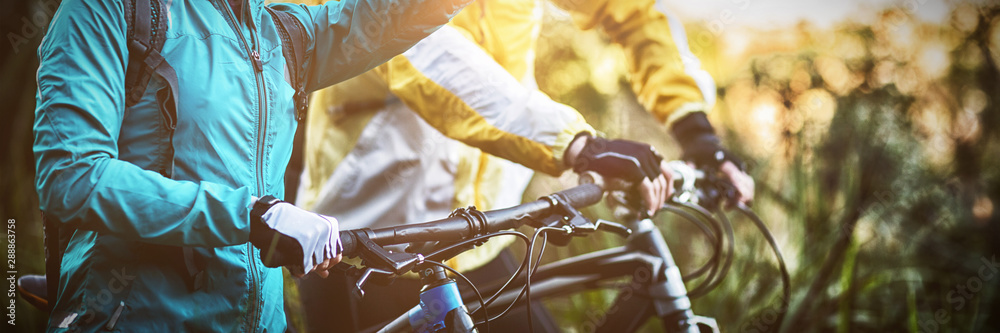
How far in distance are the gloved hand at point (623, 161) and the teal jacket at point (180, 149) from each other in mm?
322

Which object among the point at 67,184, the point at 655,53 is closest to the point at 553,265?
the point at 655,53

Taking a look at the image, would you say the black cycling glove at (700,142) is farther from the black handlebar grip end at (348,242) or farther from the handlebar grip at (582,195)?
the black handlebar grip end at (348,242)

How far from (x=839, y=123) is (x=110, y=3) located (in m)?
2.42

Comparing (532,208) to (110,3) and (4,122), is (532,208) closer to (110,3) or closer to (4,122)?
(110,3)

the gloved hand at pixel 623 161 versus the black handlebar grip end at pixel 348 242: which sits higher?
the black handlebar grip end at pixel 348 242

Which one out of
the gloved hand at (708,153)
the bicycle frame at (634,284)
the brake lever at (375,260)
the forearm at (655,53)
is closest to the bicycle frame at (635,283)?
the bicycle frame at (634,284)

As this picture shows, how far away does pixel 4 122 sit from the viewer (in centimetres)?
91

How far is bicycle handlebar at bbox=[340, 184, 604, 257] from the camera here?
0.68 m

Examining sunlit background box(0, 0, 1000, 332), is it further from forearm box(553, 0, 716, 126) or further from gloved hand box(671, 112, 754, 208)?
gloved hand box(671, 112, 754, 208)

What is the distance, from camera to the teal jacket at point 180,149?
23.0 inches

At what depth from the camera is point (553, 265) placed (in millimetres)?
1336

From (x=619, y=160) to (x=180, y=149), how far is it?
65 centimetres

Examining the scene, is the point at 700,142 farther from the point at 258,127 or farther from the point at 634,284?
the point at 258,127

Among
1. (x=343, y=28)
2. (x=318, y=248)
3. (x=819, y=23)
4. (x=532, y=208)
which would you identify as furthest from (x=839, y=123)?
(x=318, y=248)
